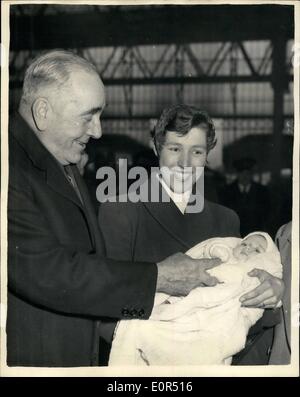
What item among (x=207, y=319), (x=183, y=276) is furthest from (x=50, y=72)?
(x=207, y=319)

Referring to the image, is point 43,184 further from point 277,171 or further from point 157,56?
point 277,171

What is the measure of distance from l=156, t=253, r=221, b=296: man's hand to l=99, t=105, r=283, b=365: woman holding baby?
9 centimetres

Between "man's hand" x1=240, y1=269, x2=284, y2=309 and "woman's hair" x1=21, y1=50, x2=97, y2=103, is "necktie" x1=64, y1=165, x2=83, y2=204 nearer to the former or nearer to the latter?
"woman's hair" x1=21, y1=50, x2=97, y2=103

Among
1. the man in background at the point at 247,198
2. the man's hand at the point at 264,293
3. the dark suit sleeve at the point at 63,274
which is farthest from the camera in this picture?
the man in background at the point at 247,198

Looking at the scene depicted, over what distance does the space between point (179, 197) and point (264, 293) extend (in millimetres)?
401

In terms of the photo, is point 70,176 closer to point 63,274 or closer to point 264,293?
point 63,274

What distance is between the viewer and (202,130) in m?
1.54

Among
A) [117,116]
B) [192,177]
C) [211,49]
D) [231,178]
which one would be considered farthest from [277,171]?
[117,116]

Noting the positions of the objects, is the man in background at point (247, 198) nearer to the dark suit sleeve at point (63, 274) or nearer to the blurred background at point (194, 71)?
the blurred background at point (194, 71)

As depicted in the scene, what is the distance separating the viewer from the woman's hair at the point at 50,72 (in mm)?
1396

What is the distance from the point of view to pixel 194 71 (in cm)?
163

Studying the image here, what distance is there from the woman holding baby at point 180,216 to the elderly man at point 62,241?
3.0 inches

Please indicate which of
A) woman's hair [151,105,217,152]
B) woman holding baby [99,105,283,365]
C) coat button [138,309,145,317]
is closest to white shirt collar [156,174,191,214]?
woman holding baby [99,105,283,365]

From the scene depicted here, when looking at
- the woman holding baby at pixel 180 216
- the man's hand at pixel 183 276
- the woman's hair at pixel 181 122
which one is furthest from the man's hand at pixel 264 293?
the woman's hair at pixel 181 122
